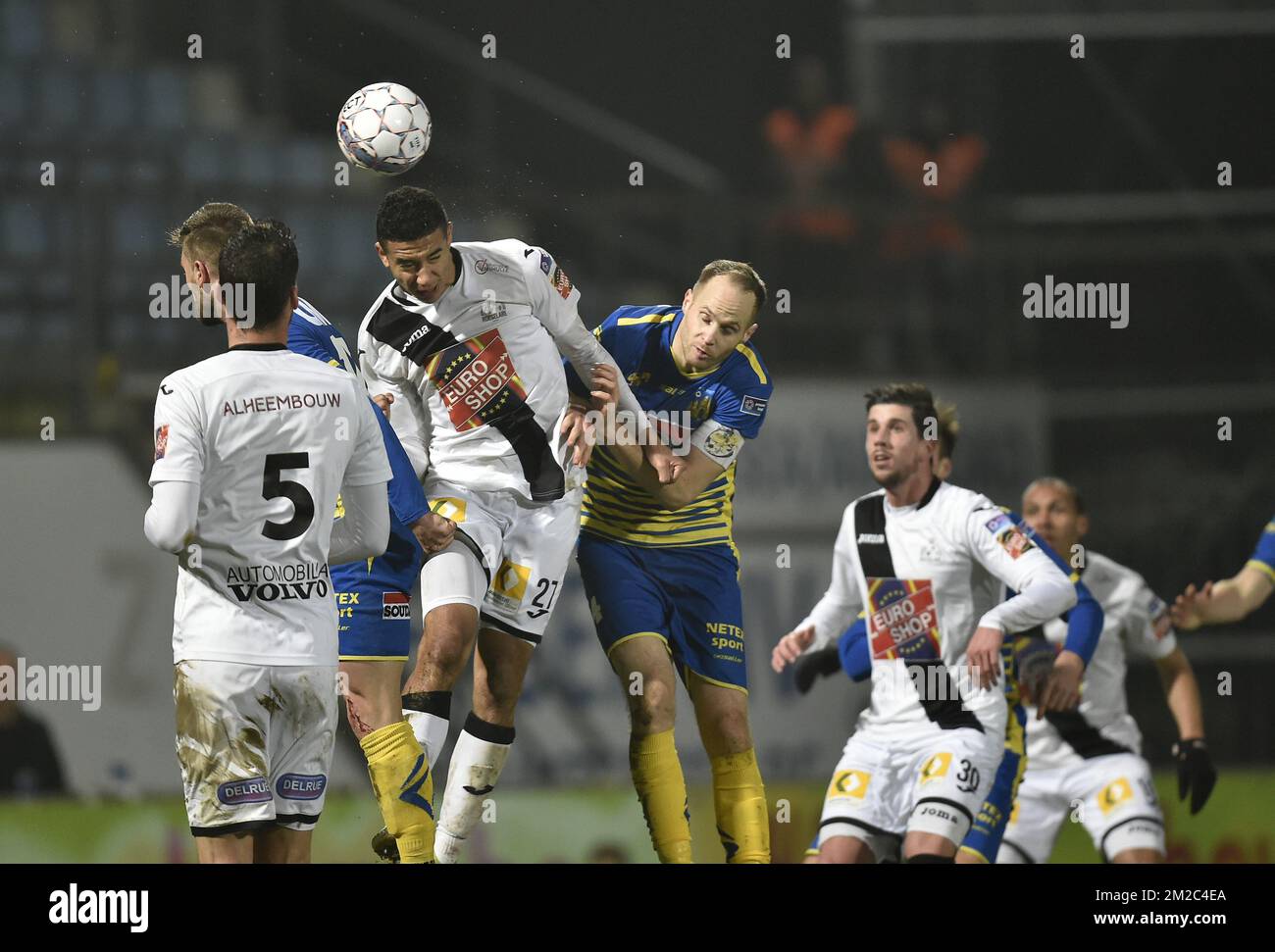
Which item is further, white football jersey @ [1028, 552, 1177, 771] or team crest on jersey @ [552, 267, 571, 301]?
white football jersey @ [1028, 552, 1177, 771]

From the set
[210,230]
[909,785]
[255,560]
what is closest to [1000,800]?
[909,785]

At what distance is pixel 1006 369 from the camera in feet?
30.0

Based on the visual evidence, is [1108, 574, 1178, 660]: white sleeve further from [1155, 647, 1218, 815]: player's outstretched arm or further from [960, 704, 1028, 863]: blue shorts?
[960, 704, 1028, 863]: blue shorts

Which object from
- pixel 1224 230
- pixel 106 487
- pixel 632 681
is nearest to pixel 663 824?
pixel 632 681

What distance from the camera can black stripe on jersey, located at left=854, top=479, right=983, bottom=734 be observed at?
18.7 ft

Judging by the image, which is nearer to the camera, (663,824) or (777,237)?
(663,824)

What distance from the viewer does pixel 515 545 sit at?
5.00 m

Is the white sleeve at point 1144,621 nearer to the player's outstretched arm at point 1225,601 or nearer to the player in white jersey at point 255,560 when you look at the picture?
the player's outstretched arm at point 1225,601

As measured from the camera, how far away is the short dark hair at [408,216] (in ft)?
15.5

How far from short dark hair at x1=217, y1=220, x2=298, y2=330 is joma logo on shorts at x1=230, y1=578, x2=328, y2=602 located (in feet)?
1.94

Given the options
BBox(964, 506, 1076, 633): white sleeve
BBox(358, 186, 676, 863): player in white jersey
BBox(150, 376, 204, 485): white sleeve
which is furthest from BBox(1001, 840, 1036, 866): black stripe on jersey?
BBox(150, 376, 204, 485): white sleeve

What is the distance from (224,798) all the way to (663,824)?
1.72 meters

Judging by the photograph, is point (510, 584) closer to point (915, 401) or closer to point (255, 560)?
point (255, 560)
